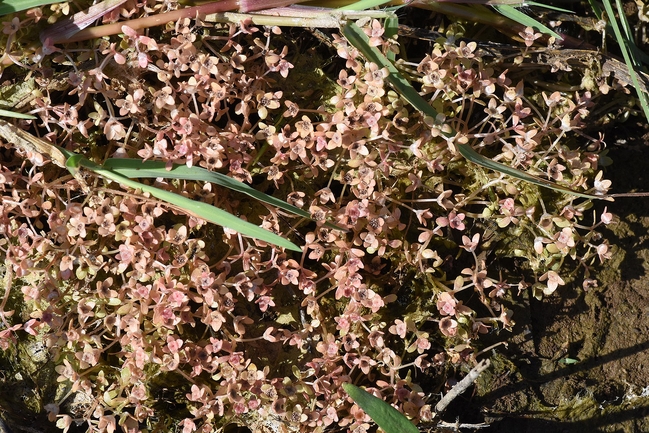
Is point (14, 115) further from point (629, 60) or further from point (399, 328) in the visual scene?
point (629, 60)

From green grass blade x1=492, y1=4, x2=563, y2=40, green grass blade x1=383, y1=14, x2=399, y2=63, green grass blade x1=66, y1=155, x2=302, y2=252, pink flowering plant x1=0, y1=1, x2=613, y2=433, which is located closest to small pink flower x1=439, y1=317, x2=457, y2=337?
pink flowering plant x1=0, y1=1, x2=613, y2=433

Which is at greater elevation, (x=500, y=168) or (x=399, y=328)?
(x=500, y=168)

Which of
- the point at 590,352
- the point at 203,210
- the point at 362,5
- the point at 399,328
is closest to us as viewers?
the point at 203,210

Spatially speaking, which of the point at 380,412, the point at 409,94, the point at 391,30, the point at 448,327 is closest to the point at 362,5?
the point at 391,30

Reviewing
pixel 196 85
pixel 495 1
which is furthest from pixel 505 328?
pixel 196 85

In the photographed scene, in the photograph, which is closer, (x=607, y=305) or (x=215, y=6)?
(x=215, y=6)

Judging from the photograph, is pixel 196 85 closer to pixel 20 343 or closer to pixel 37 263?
pixel 37 263

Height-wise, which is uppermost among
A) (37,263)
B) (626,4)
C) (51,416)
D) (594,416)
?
(626,4)

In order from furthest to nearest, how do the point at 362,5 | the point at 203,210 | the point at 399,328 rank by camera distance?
the point at 399,328
the point at 362,5
the point at 203,210
